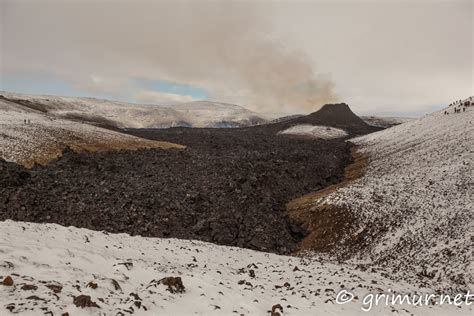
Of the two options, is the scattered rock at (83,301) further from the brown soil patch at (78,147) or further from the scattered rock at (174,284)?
the brown soil patch at (78,147)

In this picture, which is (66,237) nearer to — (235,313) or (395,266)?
(235,313)

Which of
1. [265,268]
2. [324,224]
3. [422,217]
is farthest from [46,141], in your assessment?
[422,217]

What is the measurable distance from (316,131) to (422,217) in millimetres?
87503

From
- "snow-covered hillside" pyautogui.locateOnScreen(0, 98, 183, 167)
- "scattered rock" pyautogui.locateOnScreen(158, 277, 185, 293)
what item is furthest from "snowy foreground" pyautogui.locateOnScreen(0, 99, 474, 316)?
"snow-covered hillside" pyautogui.locateOnScreen(0, 98, 183, 167)

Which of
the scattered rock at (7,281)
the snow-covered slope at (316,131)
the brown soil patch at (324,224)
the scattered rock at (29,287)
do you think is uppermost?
Result: the snow-covered slope at (316,131)

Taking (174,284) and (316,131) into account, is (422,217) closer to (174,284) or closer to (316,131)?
(174,284)

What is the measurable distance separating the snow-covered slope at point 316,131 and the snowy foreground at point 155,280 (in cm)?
8771

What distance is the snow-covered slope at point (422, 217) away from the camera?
59.8 feet

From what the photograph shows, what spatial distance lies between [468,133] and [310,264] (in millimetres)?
36329

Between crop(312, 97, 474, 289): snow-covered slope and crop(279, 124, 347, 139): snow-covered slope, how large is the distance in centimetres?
6367

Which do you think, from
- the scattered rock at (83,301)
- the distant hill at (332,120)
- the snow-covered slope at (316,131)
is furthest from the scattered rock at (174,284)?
the distant hill at (332,120)

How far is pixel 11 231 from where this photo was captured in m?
14.8

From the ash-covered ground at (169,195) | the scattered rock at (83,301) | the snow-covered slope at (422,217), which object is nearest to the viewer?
the scattered rock at (83,301)

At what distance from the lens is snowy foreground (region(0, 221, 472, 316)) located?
379 inches
